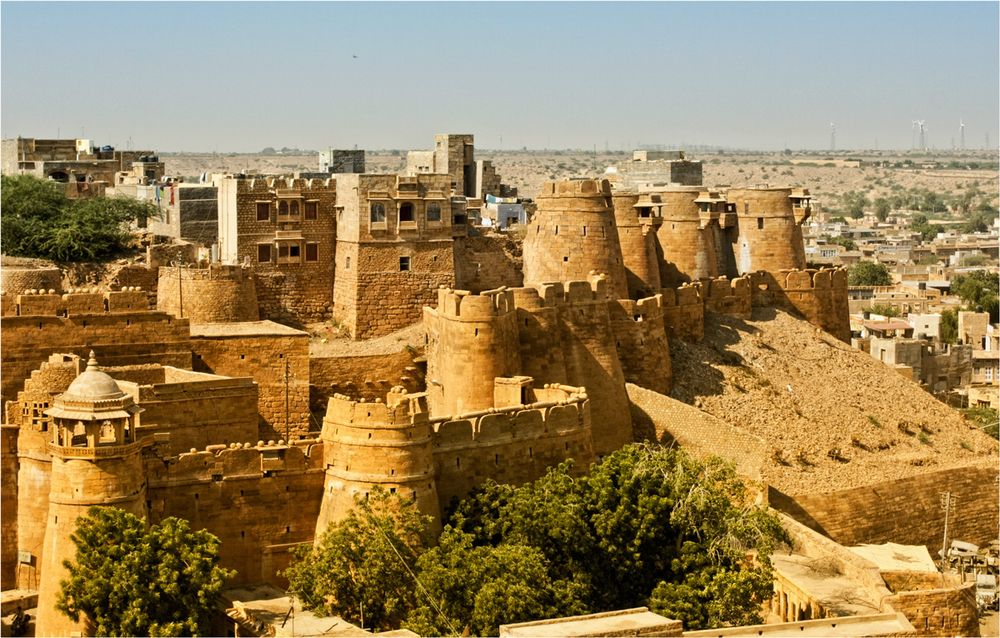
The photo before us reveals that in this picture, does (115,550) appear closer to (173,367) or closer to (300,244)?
(173,367)

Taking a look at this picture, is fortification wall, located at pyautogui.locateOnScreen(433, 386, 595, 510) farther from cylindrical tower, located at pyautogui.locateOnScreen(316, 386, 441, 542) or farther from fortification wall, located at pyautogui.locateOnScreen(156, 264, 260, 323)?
fortification wall, located at pyautogui.locateOnScreen(156, 264, 260, 323)

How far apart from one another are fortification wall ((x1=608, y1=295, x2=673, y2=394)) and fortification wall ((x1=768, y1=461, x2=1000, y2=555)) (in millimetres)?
4079

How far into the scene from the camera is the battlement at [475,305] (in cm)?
3547

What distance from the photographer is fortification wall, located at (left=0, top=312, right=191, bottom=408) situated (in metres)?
34.7

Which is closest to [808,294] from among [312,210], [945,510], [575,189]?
[945,510]

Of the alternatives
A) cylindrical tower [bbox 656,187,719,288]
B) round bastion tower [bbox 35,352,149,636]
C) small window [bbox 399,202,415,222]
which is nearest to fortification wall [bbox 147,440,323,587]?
round bastion tower [bbox 35,352,149,636]

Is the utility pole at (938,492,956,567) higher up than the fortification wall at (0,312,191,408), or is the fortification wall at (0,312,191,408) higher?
the fortification wall at (0,312,191,408)

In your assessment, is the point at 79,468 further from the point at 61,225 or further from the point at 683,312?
the point at 683,312

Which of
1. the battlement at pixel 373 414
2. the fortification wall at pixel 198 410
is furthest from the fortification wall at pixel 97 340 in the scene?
the battlement at pixel 373 414

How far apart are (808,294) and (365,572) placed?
22466 millimetres

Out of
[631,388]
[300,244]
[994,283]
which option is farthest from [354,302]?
[994,283]

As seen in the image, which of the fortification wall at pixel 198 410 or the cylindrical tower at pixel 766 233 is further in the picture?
the cylindrical tower at pixel 766 233

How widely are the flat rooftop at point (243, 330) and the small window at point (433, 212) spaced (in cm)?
515

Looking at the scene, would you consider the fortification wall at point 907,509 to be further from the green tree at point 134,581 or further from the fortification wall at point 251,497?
the green tree at point 134,581
